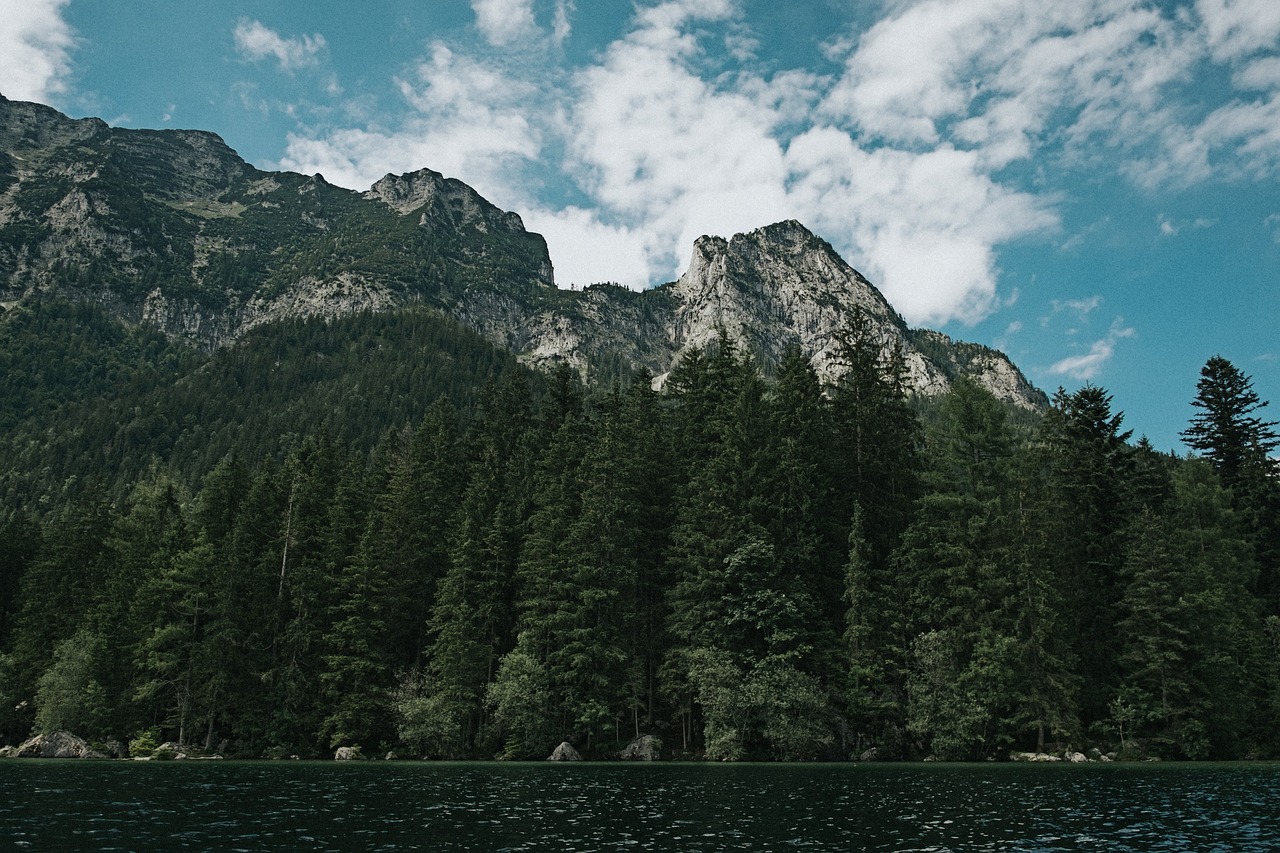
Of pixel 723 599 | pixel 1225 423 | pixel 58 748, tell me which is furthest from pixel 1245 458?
pixel 58 748

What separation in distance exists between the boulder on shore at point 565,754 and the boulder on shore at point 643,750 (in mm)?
3306

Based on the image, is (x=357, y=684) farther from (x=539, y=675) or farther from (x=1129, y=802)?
(x=1129, y=802)

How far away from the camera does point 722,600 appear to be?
5819 centimetres

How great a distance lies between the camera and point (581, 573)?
60.7 metres

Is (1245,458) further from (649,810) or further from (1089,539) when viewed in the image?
(649,810)

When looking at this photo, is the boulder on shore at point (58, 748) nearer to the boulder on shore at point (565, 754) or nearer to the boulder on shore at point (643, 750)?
the boulder on shore at point (565, 754)

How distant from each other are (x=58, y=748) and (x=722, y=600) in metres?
53.4

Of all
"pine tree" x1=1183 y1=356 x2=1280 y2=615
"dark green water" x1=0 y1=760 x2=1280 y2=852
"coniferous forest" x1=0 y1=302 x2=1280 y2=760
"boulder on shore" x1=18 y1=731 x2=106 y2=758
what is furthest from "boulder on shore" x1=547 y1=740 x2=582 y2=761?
"pine tree" x1=1183 y1=356 x2=1280 y2=615

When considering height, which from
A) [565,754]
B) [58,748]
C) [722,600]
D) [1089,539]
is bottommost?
[58,748]

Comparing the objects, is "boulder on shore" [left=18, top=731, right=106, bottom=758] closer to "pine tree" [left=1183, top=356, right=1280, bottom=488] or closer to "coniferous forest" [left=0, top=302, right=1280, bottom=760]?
"coniferous forest" [left=0, top=302, right=1280, bottom=760]

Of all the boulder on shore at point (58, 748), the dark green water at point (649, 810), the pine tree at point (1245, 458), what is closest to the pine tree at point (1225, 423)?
the pine tree at point (1245, 458)

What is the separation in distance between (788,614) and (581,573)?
15.5m

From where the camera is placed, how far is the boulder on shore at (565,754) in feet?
186

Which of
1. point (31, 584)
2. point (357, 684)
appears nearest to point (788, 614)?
point (357, 684)
